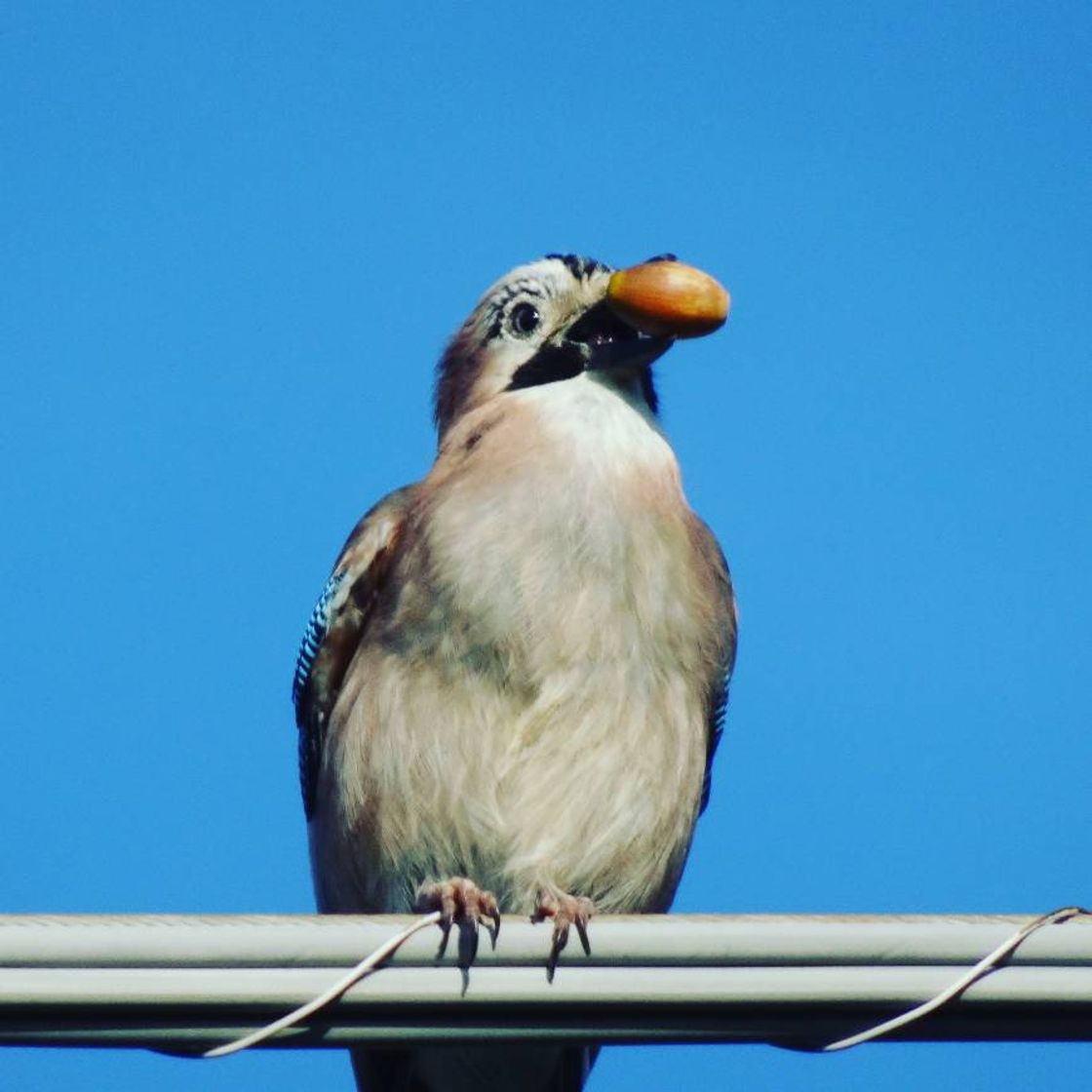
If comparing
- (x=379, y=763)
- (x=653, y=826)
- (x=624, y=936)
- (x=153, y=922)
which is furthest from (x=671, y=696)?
(x=153, y=922)

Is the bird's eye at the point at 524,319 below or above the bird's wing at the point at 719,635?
above

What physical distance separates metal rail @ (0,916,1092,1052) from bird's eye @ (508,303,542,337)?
5.11m

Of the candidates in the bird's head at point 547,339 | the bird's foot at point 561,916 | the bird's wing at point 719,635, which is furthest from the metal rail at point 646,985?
the bird's head at point 547,339

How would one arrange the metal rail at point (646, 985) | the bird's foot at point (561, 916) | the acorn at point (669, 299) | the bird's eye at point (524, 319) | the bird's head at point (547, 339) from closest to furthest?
the metal rail at point (646, 985)
the bird's foot at point (561, 916)
the acorn at point (669, 299)
the bird's head at point (547, 339)
the bird's eye at point (524, 319)

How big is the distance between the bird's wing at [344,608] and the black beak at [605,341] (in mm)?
946

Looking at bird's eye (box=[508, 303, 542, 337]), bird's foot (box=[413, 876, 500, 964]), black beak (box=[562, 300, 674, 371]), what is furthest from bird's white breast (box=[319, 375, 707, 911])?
bird's eye (box=[508, 303, 542, 337])

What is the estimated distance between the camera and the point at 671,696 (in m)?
8.34

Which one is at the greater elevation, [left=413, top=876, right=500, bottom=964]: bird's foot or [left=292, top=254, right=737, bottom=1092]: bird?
[left=292, top=254, right=737, bottom=1092]: bird

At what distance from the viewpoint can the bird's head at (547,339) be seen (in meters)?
9.24

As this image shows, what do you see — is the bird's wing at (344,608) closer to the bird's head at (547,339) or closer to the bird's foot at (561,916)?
the bird's head at (547,339)

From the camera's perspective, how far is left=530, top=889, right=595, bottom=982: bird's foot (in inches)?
191

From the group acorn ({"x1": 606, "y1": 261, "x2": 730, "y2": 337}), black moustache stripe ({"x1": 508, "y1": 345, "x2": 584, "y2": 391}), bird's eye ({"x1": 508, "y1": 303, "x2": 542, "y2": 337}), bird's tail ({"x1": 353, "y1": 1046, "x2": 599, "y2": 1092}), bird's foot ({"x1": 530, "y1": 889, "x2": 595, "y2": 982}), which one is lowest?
bird's foot ({"x1": 530, "y1": 889, "x2": 595, "y2": 982})

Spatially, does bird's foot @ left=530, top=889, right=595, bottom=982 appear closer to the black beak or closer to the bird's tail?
the bird's tail

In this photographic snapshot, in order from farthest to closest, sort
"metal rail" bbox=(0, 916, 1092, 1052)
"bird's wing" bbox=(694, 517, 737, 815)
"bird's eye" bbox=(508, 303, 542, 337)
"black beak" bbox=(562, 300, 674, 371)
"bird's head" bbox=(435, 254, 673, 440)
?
"bird's eye" bbox=(508, 303, 542, 337) → "bird's head" bbox=(435, 254, 673, 440) → "black beak" bbox=(562, 300, 674, 371) → "bird's wing" bbox=(694, 517, 737, 815) → "metal rail" bbox=(0, 916, 1092, 1052)
